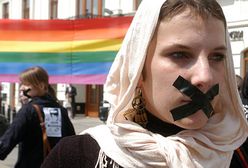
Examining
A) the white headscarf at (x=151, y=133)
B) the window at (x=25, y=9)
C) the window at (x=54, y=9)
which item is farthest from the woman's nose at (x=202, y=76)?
the window at (x=25, y=9)

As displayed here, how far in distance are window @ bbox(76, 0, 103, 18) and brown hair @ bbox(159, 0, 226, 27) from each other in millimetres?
18315

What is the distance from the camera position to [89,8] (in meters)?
20.4

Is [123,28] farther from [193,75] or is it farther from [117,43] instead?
[193,75]

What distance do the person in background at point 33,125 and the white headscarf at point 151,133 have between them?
7.10 feet

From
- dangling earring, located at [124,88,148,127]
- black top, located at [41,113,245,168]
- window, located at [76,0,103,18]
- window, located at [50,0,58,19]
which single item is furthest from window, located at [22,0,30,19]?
dangling earring, located at [124,88,148,127]

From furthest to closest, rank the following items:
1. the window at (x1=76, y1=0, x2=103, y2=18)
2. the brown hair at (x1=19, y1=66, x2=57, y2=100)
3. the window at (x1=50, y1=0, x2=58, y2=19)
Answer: the window at (x1=50, y1=0, x2=58, y2=19) → the window at (x1=76, y1=0, x2=103, y2=18) → the brown hair at (x1=19, y1=66, x2=57, y2=100)

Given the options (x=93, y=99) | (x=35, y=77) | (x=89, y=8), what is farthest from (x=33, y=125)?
(x=89, y=8)

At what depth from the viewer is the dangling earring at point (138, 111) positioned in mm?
1352

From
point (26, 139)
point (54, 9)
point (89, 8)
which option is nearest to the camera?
point (26, 139)

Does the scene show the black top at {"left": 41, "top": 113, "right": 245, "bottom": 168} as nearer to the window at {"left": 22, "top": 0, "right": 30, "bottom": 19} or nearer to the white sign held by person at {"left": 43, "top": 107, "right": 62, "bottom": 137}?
the white sign held by person at {"left": 43, "top": 107, "right": 62, "bottom": 137}

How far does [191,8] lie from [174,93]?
23cm

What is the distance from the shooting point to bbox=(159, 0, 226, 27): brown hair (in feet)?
4.09

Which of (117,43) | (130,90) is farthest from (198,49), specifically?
(117,43)

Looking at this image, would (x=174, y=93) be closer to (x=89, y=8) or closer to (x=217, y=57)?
(x=217, y=57)
